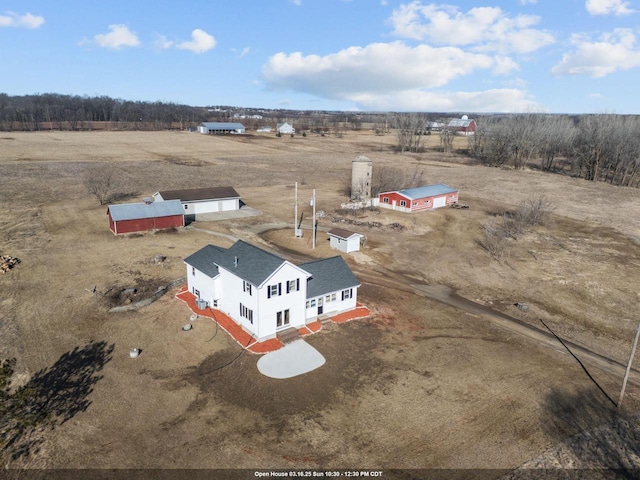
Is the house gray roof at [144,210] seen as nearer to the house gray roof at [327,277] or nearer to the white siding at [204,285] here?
the white siding at [204,285]

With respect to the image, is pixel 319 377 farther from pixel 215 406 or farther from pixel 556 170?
pixel 556 170

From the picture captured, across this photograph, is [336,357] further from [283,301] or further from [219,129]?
[219,129]

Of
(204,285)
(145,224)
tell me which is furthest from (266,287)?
(145,224)

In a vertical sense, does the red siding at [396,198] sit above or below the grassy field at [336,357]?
above

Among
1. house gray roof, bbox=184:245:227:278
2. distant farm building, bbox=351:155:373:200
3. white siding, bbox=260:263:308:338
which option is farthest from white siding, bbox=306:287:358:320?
distant farm building, bbox=351:155:373:200

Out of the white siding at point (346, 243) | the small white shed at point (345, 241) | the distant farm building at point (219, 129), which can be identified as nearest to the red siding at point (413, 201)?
the small white shed at point (345, 241)

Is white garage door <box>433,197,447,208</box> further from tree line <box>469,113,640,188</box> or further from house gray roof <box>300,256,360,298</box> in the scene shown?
tree line <box>469,113,640,188</box>

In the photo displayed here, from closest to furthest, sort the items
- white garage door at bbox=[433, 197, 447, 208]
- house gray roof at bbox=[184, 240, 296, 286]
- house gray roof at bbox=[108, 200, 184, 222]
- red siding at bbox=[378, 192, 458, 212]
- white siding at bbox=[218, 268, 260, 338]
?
house gray roof at bbox=[184, 240, 296, 286] → white siding at bbox=[218, 268, 260, 338] → house gray roof at bbox=[108, 200, 184, 222] → red siding at bbox=[378, 192, 458, 212] → white garage door at bbox=[433, 197, 447, 208]
